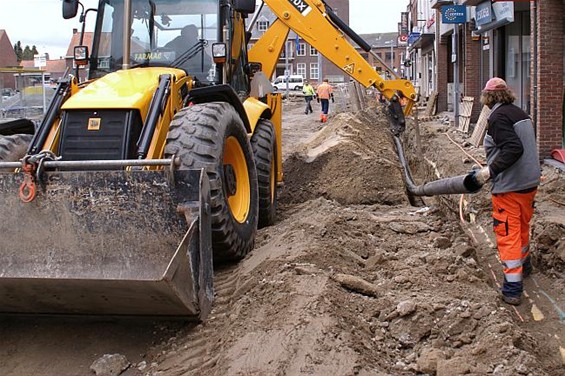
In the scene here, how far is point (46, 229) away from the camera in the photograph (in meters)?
5.32

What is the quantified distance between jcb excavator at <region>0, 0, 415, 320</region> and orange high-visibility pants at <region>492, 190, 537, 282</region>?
7.57 ft

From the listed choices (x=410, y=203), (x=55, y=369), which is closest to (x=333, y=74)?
(x=410, y=203)

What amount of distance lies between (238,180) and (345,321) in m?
2.56

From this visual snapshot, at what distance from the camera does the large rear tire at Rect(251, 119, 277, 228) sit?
26.9 ft

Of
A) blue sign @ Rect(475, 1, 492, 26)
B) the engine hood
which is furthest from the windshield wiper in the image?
blue sign @ Rect(475, 1, 492, 26)

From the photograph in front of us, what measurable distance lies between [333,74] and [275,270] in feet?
299

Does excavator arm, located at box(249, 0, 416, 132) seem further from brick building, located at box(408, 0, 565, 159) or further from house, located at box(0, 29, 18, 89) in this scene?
house, located at box(0, 29, 18, 89)

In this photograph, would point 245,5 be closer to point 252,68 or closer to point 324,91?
point 252,68

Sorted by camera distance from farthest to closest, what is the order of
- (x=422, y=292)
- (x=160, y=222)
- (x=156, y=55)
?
(x=156, y=55) → (x=422, y=292) → (x=160, y=222)

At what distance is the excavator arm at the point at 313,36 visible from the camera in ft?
32.1

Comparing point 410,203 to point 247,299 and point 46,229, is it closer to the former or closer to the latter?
point 247,299

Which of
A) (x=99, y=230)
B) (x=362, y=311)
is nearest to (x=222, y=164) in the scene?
(x=99, y=230)

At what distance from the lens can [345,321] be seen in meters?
4.92

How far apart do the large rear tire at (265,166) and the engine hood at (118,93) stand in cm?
171
